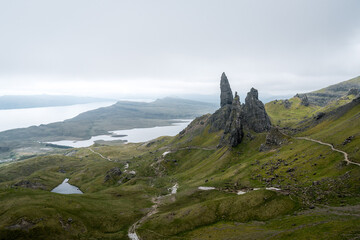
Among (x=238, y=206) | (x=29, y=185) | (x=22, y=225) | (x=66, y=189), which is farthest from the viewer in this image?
(x=66, y=189)

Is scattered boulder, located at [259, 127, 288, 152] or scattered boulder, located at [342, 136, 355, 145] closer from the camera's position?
scattered boulder, located at [342, 136, 355, 145]

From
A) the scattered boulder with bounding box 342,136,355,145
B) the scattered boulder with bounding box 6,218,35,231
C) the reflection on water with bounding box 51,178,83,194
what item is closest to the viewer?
the scattered boulder with bounding box 6,218,35,231

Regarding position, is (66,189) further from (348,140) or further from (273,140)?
(348,140)

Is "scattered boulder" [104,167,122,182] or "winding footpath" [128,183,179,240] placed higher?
"winding footpath" [128,183,179,240]

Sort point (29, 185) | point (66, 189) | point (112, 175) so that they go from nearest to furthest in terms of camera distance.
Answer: point (29, 185) → point (66, 189) → point (112, 175)

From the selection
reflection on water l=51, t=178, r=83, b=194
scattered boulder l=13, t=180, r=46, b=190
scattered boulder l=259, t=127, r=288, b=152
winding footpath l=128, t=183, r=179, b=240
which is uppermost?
scattered boulder l=259, t=127, r=288, b=152

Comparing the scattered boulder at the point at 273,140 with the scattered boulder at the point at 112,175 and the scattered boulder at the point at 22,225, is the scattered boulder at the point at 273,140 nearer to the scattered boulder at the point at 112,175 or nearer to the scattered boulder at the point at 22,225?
the scattered boulder at the point at 112,175

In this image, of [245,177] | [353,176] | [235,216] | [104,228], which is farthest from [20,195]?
[353,176]

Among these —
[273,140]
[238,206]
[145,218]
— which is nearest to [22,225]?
[145,218]

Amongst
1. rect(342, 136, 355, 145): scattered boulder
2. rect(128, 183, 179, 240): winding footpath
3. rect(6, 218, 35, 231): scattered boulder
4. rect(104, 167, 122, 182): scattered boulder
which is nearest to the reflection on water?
rect(104, 167, 122, 182): scattered boulder

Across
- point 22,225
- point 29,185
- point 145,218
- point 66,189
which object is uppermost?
point 22,225

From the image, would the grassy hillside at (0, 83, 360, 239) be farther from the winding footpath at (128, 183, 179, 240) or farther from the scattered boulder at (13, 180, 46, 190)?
the scattered boulder at (13, 180, 46, 190)

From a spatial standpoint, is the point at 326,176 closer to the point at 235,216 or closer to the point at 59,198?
the point at 235,216

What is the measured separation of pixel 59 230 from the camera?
74938 millimetres
